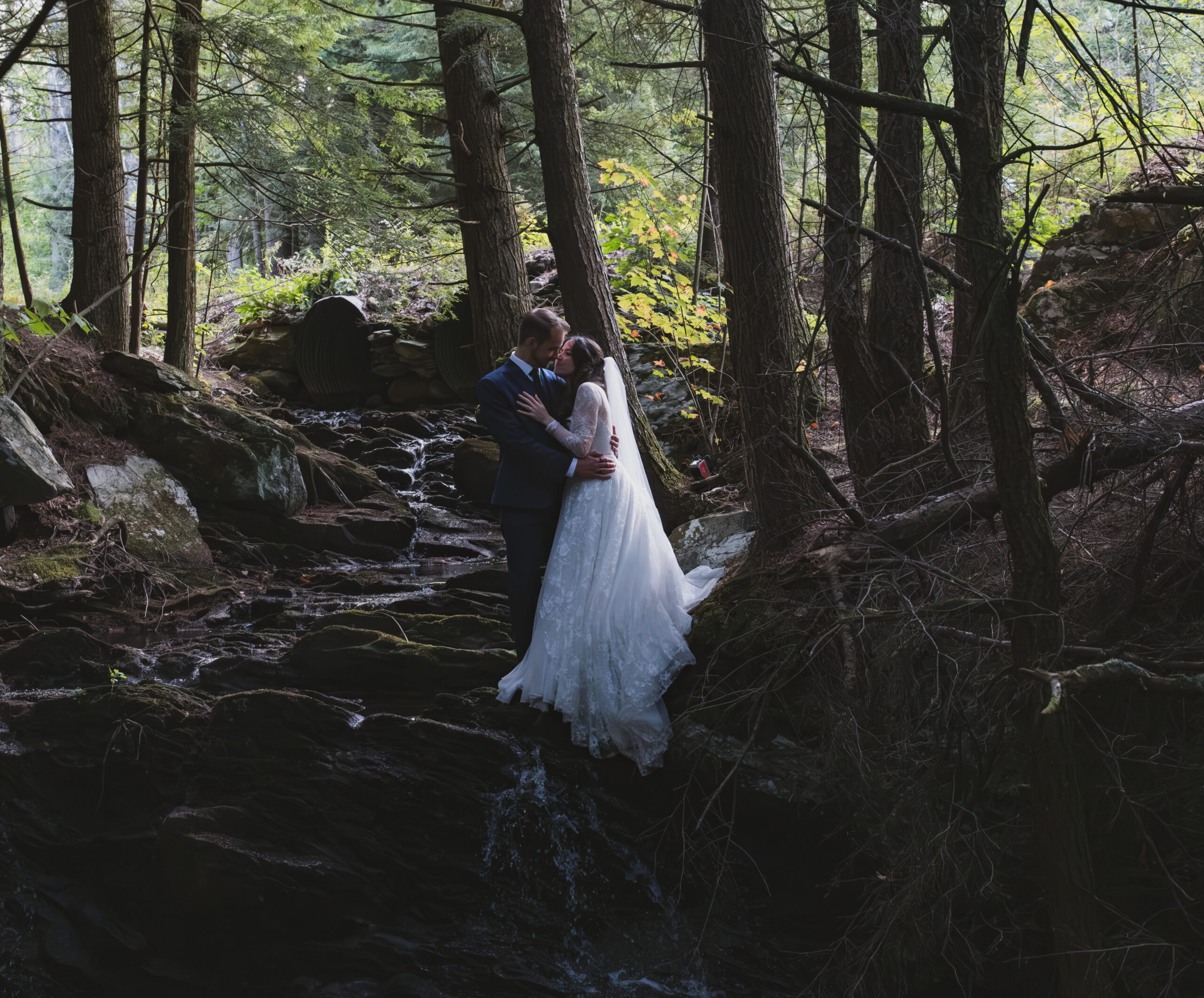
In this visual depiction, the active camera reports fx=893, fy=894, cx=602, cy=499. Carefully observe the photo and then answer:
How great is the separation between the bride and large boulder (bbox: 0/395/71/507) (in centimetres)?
416

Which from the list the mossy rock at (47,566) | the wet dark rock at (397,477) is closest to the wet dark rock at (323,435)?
the wet dark rock at (397,477)

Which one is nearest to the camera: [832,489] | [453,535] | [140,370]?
[832,489]

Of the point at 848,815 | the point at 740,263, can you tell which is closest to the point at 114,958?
the point at 848,815

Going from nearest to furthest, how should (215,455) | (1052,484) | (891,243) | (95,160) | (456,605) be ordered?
1. (891,243)
2. (1052,484)
3. (456,605)
4. (215,455)
5. (95,160)

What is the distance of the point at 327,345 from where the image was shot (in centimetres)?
1504

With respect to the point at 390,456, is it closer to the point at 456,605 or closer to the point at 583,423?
the point at 456,605

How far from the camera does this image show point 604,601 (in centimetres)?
450

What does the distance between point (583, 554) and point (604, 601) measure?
29cm

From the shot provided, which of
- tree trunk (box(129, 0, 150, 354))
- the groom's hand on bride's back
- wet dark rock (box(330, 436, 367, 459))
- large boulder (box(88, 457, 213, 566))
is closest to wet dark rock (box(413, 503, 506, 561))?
wet dark rock (box(330, 436, 367, 459))

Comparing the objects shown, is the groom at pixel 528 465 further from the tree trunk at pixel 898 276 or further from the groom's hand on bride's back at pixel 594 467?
the tree trunk at pixel 898 276

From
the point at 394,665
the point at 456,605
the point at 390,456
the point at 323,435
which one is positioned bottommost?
the point at 394,665

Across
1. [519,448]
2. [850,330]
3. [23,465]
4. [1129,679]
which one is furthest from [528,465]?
[23,465]

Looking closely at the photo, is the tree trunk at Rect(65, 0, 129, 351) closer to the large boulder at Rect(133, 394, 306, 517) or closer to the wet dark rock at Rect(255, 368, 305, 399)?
the large boulder at Rect(133, 394, 306, 517)

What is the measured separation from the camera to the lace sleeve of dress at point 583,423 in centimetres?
468
